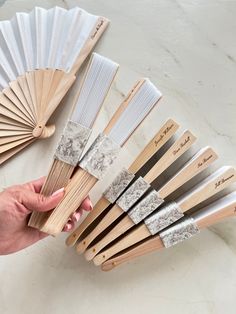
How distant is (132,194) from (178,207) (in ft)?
0.30

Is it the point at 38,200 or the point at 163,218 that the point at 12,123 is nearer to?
the point at 38,200

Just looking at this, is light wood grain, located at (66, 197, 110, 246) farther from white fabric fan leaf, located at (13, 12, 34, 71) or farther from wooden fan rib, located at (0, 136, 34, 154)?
white fabric fan leaf, located at (13, 12, 34, 71)

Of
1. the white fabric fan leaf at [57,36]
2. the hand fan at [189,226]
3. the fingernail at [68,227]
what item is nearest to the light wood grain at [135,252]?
the hand fan at [189,226]

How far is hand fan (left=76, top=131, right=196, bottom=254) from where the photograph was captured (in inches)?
29.9

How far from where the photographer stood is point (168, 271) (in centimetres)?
86

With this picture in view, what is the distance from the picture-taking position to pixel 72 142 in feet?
2.40

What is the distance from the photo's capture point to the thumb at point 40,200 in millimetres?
750

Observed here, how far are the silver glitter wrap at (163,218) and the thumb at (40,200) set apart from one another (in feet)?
0.58

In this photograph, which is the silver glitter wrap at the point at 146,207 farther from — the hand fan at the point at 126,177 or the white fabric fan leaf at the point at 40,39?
the white fabric fan leaf at the point at 40,39

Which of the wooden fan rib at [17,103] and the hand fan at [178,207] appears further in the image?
the wooden fan rib at [17,103]

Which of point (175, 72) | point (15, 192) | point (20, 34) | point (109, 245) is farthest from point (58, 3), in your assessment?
point (109, 245)

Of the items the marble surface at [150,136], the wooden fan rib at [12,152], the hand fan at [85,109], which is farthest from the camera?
the wooden fan rib at [12,152]

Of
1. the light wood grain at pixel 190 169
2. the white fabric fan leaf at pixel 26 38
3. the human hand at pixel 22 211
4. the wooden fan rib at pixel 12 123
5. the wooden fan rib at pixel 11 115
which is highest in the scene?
the white fabric fan leaf at pixel 26 38

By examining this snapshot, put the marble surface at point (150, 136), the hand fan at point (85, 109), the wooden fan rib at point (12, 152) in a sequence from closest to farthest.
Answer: the hand fan at point (85, 109) < the marble surface at point (150, 136) < the wooden fan rib at point (12, 152)
